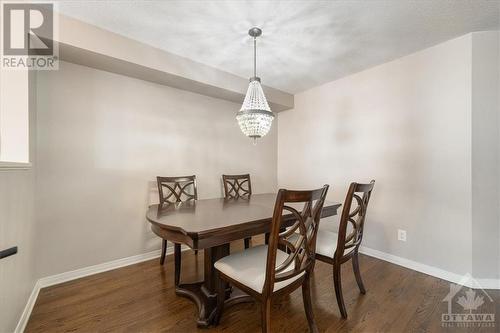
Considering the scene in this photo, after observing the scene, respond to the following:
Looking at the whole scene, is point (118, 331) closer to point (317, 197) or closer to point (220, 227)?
point (220, 227)

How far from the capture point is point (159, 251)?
263 cm

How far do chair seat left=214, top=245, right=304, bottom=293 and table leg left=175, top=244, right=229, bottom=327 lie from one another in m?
0.21

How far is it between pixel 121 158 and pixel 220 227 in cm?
173

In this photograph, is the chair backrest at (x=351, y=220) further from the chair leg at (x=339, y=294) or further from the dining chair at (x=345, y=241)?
→ the chair leg at (x=339, y=294)

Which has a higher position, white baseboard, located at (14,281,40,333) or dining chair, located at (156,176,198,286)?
dining chair, located at (156,176,198,286)

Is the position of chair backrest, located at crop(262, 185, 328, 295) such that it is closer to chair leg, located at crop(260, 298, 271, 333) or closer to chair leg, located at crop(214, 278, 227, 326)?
chair leg, located at crop(260, 298, 271, 333)

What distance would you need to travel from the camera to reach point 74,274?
6.83 feet

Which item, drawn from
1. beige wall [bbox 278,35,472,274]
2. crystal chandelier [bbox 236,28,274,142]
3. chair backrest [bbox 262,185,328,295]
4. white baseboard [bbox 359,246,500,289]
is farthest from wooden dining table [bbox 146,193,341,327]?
white baseboard [bbox 359,246,500,289]
